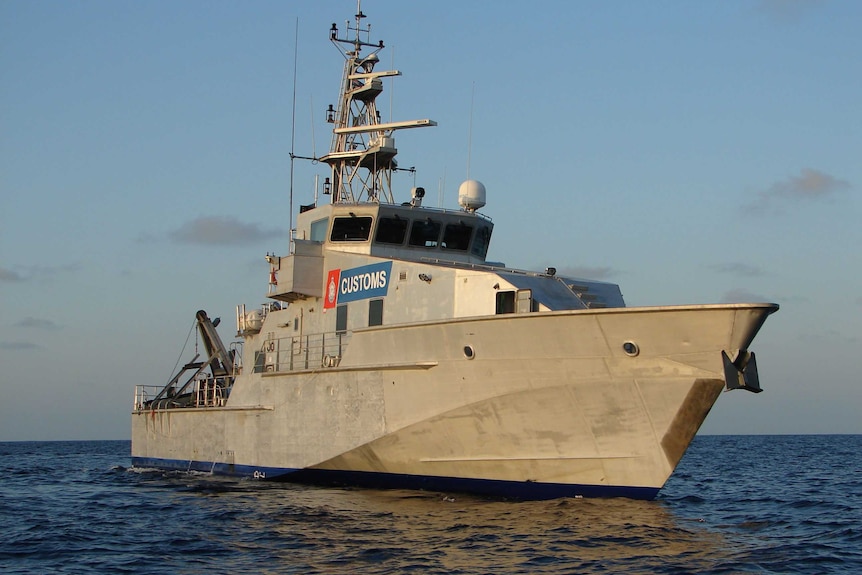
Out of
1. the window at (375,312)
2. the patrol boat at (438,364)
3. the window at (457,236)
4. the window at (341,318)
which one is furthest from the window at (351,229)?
the window at (375,312)

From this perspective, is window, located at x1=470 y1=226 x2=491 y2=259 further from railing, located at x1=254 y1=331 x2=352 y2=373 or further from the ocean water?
the ocean water

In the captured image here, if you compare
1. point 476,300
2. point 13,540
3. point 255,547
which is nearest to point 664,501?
point 476,300

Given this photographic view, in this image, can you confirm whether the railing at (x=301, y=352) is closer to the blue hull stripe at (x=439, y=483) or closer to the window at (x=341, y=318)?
the window at (x=341, y=318)

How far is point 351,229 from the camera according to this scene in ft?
71.5

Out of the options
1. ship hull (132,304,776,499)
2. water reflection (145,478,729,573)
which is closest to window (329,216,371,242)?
ship hull (132,304,776,499)

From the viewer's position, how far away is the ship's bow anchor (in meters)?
14.7

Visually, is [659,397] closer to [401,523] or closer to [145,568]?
[401,523]

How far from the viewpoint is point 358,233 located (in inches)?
854

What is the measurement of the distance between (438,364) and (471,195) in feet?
18.2

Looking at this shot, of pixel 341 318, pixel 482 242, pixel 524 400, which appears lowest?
pixel 524 400

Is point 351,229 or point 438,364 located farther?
point 351,229

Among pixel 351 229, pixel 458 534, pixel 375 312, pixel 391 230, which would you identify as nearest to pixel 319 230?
pixel 351 229

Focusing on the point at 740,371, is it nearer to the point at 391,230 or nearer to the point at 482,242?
the point at 482,242

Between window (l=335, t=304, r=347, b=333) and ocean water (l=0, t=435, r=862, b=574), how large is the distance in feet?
11.3
